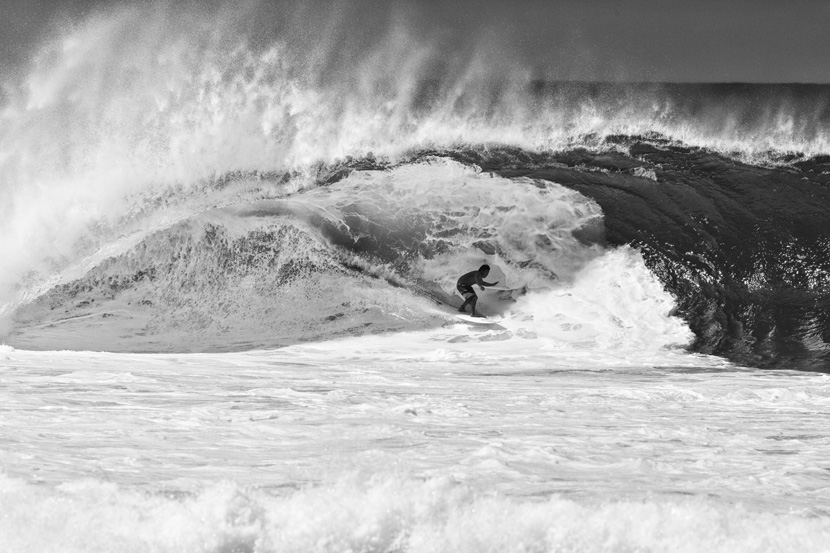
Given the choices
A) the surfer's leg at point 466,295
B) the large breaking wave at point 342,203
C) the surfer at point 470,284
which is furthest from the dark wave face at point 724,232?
the surfer's leg at point 466,295

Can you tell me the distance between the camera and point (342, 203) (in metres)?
11.8

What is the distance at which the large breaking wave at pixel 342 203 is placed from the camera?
10.2m

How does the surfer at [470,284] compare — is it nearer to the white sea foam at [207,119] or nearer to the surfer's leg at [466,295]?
the surfer's leg at [466,295]

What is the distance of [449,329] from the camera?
9938 mm

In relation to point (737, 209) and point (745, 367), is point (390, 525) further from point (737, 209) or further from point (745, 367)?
point (737, 209)

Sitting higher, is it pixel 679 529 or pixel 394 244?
pixel 394 244

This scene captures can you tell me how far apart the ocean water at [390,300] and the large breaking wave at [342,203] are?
0.04m

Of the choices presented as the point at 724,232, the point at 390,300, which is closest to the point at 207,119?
the point at 390,300

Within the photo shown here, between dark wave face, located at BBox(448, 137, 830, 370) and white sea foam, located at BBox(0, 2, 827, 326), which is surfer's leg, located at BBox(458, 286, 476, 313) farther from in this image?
white sea foam, located at BBox(0, 2, 827, 326)

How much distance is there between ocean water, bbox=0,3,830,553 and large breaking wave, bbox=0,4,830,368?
4 centimetres

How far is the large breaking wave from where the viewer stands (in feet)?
33.5

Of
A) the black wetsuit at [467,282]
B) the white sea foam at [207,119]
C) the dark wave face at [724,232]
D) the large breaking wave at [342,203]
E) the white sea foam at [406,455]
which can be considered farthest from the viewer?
the white sea foam at [207,119]

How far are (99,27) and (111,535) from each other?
11.5 meters

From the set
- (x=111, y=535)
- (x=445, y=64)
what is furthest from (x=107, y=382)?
(x=445, y=64)
